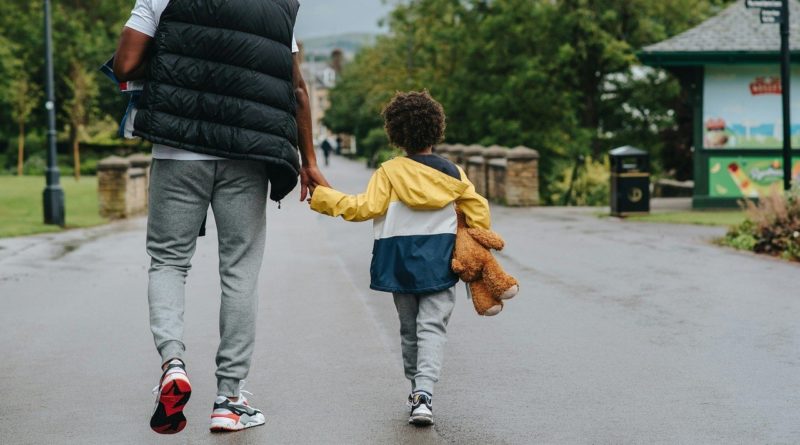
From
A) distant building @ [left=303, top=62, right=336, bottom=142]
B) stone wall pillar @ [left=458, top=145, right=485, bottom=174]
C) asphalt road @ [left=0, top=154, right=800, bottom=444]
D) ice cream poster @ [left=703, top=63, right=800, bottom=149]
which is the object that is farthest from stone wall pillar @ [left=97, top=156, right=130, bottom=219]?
distant building @ [left=303, top=62, right=336, bottom=142]

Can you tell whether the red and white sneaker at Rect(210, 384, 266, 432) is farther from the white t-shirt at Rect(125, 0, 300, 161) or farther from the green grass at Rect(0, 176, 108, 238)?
the green grass at Rect(0, 176, 108, 238)

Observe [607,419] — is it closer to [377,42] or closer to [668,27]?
[668,27]

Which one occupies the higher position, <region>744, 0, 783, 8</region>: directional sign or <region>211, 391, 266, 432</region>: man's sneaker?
<region>744, 0, 783, 8</region>: directional sign

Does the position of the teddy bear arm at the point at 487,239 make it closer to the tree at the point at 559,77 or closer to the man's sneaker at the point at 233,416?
the man's sneaker at the point at 233,416

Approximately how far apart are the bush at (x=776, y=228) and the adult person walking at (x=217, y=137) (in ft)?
29.4

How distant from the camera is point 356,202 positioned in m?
5.00

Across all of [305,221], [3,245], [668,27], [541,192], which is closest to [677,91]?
[668,27]

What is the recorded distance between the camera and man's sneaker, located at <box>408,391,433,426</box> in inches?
→ 194

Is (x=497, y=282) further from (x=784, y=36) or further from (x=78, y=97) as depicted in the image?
(x=78, y=97)

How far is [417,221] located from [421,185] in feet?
0.61

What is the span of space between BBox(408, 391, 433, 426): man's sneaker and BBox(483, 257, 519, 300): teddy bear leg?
0.55 m

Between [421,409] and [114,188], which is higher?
[114,188]

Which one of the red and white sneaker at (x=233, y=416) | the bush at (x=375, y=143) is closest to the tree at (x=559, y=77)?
the bush at (x=375, y=143)

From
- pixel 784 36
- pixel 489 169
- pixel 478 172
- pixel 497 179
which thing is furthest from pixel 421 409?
pixel 478 172
